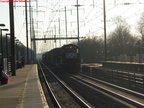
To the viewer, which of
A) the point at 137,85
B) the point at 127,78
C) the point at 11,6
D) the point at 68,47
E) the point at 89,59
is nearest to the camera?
the point at 137,85

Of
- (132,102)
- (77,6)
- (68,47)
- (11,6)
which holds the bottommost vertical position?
(132,102)

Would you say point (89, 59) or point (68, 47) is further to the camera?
point (89, 59)

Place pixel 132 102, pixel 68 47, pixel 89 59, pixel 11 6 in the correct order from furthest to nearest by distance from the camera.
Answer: pixel 89 59 → pixel 68 47 → pixel 11 6 → pixel 132 102

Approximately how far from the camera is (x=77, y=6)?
51281 mm

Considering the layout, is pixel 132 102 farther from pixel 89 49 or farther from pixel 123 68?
pixel 89 49

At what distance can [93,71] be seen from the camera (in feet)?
110

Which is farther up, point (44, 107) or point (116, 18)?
point (116, 18)

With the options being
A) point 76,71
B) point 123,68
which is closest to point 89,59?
point 76,71

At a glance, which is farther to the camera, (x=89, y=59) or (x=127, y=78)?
(x=89, y=59)

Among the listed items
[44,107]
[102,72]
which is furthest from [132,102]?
[102,72]

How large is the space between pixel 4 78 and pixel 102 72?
13341 millimetres

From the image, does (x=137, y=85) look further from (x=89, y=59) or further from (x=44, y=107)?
(x=89, y=59)

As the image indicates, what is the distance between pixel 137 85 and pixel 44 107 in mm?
9993

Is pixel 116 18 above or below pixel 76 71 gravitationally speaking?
above
